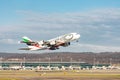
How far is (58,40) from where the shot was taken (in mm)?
144000

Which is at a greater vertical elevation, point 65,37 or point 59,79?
point 65,37

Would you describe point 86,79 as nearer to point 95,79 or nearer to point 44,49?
point 95,79

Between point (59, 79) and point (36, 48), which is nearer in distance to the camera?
point (36, 48)

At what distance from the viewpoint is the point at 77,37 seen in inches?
5497

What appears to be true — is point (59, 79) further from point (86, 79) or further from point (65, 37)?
point (65, 37)

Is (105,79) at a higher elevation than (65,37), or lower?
lower

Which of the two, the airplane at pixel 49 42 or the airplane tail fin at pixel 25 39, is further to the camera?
the airplane tail fin at pixel 25 39

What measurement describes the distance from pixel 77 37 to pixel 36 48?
46.0 ft

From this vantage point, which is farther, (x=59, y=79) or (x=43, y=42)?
(x=59, y=79)

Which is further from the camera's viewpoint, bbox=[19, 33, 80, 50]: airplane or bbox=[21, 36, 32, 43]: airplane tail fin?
bbox=[21, 36, 32, 43]: airplane tail fin

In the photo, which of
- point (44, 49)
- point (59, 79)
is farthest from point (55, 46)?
point (59, 79)

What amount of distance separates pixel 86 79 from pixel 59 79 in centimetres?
1018

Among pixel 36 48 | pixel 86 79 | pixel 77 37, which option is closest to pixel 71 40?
pixel 77 37

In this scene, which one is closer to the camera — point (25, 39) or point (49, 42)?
point (25, 39)
